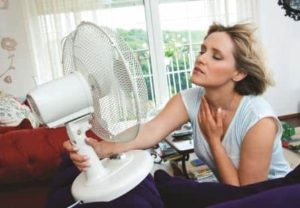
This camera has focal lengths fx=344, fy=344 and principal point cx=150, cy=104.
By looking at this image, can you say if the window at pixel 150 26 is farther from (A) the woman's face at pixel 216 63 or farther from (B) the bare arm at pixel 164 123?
(A) the woman's face at pixel 216 63

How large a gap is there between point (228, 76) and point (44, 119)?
630mm

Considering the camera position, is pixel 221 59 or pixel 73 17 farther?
pixel 73 17

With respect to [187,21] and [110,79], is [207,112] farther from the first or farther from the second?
[187,21]

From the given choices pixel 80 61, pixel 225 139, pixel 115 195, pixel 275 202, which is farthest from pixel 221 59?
pixel 275 202

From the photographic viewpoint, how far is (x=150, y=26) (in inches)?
147

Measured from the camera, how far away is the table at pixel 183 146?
1.97m

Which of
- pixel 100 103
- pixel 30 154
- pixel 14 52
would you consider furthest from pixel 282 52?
pixel 100 103

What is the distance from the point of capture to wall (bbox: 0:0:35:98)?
138 inches

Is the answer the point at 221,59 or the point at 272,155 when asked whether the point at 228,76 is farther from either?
the point at 272,155

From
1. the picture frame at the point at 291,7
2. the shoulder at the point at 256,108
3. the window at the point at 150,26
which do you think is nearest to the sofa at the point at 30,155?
the shoulder at the point at 256,108

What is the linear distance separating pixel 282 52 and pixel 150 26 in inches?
59.9

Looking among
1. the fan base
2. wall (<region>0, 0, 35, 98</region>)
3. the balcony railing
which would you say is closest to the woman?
the fan base

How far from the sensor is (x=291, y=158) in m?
1.79

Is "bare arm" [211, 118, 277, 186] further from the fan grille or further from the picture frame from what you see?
the picture frame
